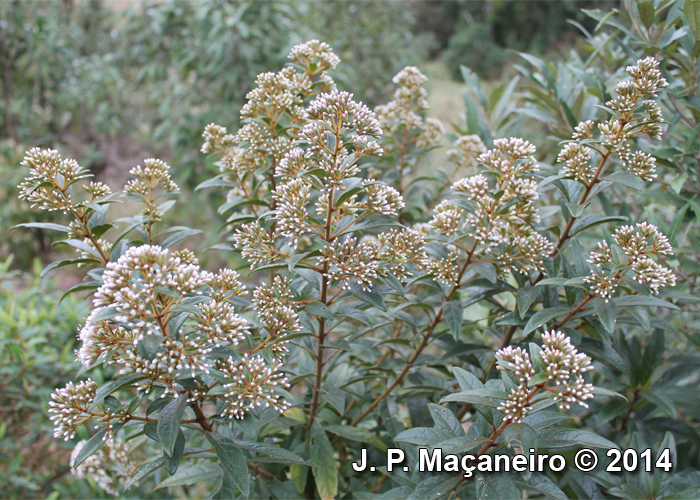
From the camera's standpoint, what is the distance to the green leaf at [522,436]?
98 centimetres

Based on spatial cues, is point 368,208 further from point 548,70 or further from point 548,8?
point 548,8

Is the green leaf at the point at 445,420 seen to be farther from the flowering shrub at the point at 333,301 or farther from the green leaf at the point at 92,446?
the green leaf at the point at 92,446

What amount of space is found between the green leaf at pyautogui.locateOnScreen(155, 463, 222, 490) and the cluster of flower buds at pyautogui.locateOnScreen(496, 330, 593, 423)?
34.4 inches

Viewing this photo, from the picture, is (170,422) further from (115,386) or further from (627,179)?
(627,179)

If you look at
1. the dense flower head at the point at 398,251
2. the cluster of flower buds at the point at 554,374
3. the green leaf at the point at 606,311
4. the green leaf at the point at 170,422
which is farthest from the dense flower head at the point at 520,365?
the green leaf at the point at 170,422

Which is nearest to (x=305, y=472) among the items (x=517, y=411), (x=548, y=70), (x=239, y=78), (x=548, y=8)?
(x=517, y=411)

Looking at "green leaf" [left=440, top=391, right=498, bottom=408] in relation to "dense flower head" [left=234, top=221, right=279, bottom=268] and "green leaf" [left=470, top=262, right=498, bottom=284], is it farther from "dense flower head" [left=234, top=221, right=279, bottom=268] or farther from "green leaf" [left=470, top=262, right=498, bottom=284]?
"dense flower head" [left=234, top=221, right=279, bottom=268]

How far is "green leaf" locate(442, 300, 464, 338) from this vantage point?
4.34 ft

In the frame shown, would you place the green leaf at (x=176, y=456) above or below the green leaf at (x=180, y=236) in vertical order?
below

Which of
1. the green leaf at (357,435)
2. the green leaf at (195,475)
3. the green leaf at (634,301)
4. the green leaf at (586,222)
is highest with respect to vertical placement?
the green leaf at (586,222)

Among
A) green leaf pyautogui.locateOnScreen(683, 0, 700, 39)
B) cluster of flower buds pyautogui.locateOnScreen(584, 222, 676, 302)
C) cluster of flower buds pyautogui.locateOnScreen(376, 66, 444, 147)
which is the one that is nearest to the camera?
cluster of flower buds pyautogui.locateOnScreen(584, 222, 676, 302)

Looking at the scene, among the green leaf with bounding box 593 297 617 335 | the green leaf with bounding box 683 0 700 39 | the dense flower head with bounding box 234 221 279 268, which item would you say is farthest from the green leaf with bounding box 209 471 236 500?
the green leaf with bounding box 683 0 700 39

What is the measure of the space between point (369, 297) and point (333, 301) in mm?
136

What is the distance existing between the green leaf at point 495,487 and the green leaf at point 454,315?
0.35 meters
